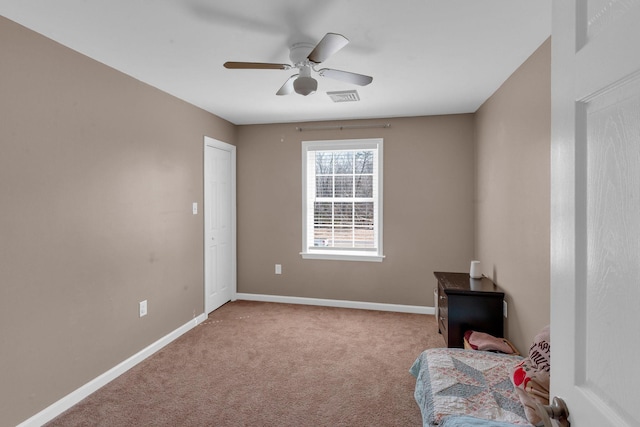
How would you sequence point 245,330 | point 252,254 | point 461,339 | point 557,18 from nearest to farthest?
point 557,18
point 461,339
point 245,330
point 252,254

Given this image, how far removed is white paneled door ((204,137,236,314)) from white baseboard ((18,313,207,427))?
779mm

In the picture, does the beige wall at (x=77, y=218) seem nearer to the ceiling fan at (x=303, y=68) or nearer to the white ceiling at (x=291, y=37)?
the white ceiling at (x=291, y=37)

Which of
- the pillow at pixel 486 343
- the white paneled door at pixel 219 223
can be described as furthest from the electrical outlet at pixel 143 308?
the pillow at pixel 486 343

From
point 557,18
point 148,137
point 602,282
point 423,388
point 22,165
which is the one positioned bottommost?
point 423,388

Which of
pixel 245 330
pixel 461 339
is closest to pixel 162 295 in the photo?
pixel 245 330

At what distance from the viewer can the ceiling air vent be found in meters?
3.46

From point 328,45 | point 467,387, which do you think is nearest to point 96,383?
point 467,387

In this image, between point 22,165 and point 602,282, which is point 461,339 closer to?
point 602,282

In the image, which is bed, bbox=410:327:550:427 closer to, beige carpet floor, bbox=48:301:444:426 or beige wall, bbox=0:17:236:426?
beige carpet floor, bbox=48:301:444:426

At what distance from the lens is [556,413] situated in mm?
803

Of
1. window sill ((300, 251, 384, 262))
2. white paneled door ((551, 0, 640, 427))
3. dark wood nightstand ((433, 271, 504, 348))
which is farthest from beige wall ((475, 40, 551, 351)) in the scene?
Result: white paneled door ((551, 0, 640, 427))

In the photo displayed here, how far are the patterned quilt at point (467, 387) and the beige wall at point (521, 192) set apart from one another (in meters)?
0.51

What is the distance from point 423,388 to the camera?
211 cm

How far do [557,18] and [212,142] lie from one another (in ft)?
13.1
